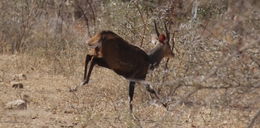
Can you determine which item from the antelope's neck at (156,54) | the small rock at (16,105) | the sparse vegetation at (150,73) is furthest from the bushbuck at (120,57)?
the small rock at (16,105)

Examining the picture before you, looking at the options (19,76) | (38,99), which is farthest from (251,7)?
(19,76)

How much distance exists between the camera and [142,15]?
9.45 metres

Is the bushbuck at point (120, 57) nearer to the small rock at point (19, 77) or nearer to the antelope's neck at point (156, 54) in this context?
the antelope's neck at point (156, 54)

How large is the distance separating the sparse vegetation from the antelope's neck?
18cm

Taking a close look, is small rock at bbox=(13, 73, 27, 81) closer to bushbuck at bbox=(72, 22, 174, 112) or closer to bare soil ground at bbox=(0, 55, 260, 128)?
bare soil ground at bbox=(0, 55, 260, 128)

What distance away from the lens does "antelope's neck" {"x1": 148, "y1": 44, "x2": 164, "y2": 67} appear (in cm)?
727

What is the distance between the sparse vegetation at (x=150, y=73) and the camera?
4.29 metres

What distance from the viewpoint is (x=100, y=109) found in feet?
23.3

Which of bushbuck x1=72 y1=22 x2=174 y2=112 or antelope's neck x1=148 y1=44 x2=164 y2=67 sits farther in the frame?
antelope's neck x1=148 y1=44 x2=164 y2=67

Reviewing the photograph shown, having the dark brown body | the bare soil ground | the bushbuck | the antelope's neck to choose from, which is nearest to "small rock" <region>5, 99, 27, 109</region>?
the bare soil ground

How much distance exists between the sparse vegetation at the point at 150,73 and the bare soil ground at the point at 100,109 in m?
0.01

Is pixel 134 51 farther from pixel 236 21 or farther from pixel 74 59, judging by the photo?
pixel 74 59

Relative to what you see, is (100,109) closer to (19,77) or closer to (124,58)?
(124,58)

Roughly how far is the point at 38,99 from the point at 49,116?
0.92 m
